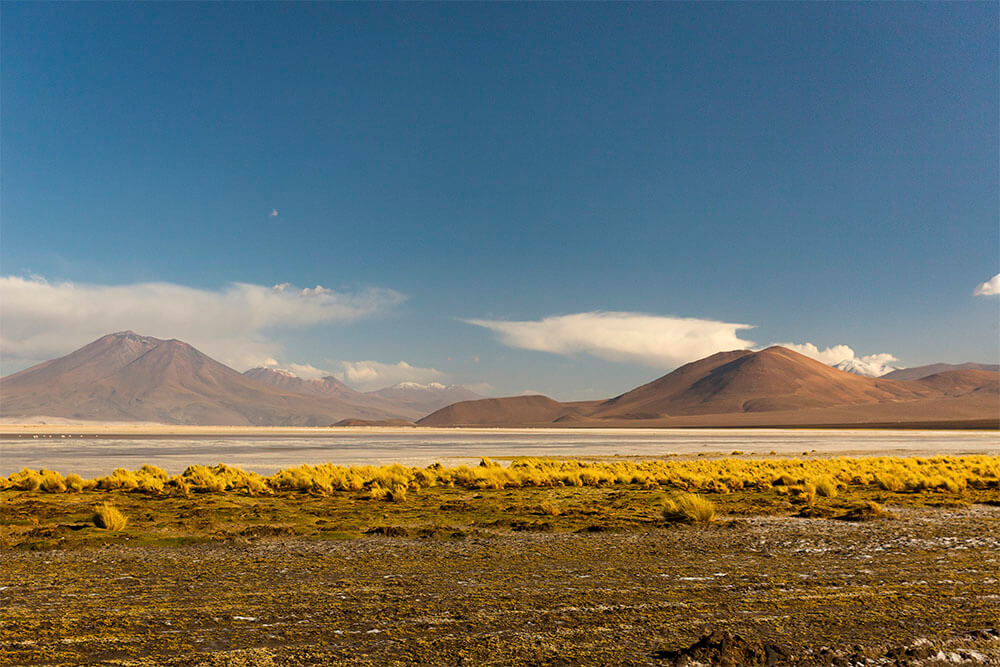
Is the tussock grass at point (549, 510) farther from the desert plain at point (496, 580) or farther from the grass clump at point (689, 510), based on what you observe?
the grass clump at point (689, 510)

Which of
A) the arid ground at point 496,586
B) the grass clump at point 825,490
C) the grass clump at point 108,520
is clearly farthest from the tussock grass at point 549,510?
the grass clump at point 108,520

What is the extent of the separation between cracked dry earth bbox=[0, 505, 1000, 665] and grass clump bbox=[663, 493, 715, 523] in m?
2.31

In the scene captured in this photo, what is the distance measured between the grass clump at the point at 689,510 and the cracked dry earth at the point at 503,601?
231 centimetres

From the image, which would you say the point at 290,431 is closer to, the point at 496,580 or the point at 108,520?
the point at 108,520

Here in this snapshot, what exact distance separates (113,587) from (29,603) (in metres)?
1.06

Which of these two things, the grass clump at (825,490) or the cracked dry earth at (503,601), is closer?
the cracked dry earth at (503,601)

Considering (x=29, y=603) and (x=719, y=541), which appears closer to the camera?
(x=29, y=603)

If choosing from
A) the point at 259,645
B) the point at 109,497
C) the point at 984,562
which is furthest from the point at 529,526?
the point at 109,497

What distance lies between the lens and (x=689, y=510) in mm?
16156

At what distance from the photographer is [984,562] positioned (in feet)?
36.0

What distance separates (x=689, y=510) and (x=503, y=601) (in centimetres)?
882

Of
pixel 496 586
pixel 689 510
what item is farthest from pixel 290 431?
pixel 496 586

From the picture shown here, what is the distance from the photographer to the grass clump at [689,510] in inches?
627

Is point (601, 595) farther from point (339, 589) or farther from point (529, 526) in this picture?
point (529, 526)
